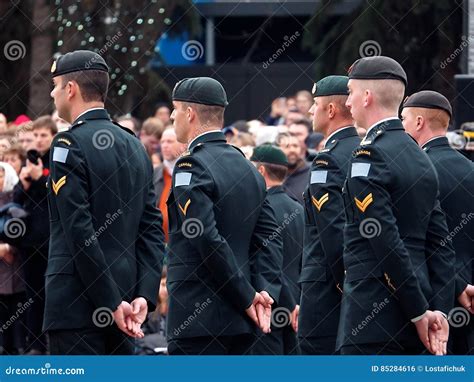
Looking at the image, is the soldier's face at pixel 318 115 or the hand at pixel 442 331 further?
the soldier's face at pixel 318 115

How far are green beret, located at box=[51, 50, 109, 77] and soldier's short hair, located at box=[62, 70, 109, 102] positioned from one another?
20 mm

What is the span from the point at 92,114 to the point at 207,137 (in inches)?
31.4

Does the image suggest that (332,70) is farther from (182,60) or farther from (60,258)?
(60,258)

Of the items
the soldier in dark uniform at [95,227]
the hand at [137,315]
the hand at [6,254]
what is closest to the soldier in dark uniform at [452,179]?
the soldier in dark uniform at [95,227]

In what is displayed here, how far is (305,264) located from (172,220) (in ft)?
2.49

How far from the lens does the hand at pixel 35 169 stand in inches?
432

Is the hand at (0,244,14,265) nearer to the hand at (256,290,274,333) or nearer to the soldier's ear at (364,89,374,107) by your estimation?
the hand at (256,290,274,333)

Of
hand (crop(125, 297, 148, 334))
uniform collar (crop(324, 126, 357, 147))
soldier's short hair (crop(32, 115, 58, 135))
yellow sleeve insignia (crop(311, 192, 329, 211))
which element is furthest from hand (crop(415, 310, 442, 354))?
soldier's short hair (crop(32, 115, 58, 135))

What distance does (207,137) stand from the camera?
789cm

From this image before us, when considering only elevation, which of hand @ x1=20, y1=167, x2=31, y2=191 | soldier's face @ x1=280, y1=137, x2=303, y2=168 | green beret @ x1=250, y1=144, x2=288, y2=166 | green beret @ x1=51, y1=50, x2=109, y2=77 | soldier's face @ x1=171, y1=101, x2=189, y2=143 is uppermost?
green beret @ x1=51, y1=50, x2=109, y2=77

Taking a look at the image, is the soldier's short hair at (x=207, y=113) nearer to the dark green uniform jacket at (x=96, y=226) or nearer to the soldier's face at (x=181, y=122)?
the soldier's face at (x=181, y=122)

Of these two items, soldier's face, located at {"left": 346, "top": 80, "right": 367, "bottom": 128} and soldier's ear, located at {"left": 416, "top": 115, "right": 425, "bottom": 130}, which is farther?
soldier's ear, located at {"left": 416, "top": 115, "right": 425, "bottom": 130}

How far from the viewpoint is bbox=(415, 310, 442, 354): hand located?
6.82 meters

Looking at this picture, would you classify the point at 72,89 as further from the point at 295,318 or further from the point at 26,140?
the point at 26,140
